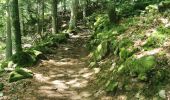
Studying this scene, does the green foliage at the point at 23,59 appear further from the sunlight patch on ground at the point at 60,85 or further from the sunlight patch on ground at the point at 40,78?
the sunlight patch on ground at the point at 60,85

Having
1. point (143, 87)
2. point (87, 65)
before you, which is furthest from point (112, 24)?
point (143, 87)

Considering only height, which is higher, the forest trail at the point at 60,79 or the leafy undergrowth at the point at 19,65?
the leafy undergrowth at the point at 19,65

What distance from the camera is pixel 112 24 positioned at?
14.9m

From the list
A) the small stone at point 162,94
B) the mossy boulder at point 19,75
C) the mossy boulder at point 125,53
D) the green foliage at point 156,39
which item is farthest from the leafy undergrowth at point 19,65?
the small stone at point 162,94

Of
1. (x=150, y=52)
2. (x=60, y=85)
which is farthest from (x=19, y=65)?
(x=150, y=52)

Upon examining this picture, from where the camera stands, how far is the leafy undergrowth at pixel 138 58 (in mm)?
7477

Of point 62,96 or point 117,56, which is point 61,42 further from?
point 62,96

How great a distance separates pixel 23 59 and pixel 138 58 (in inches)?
226

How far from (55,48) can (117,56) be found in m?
7.10

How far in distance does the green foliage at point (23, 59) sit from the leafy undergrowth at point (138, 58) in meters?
2.77

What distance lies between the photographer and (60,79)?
36.1ft

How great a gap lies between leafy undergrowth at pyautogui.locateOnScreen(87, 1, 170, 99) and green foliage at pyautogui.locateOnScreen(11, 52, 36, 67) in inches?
109

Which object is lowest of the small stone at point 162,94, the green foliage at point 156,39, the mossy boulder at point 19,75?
the mossy boulder at point 19,75

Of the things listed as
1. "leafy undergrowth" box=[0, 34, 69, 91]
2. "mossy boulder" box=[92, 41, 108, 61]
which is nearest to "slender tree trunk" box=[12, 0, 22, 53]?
"leafy undergrowth" box=[0, 34, 69, 91]
